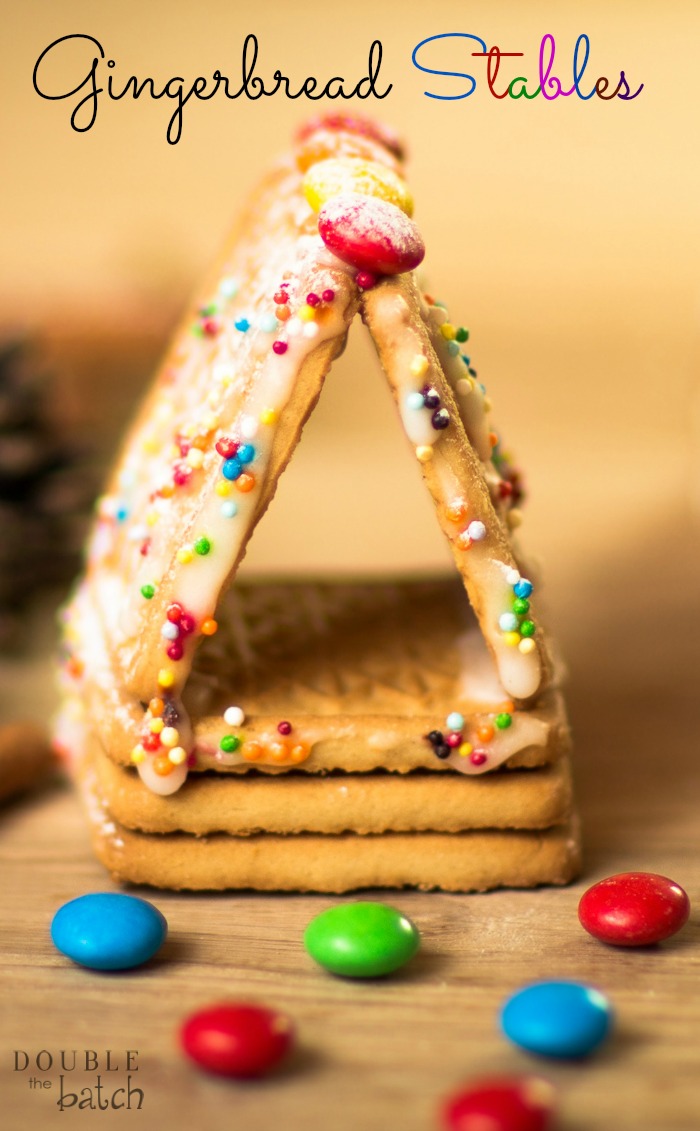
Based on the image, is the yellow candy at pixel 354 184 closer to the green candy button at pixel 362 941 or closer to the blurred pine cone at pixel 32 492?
the green candy button at pixel 362 941

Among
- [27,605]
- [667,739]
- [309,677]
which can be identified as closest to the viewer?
[309,677]

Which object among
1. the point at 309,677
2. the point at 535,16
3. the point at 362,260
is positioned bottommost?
the point at 309,677

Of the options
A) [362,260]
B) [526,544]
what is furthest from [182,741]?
[526,544]

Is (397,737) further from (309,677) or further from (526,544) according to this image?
(526,544)

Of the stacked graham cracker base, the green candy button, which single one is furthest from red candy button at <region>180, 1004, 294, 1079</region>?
the stacked graham cracker base

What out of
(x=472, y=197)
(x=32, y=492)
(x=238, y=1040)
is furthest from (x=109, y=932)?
(x=472, y=197)

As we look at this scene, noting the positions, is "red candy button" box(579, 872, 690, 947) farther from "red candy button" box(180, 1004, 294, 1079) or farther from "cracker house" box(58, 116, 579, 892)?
"red candy button" box(180, 1004, 294, 1079)
